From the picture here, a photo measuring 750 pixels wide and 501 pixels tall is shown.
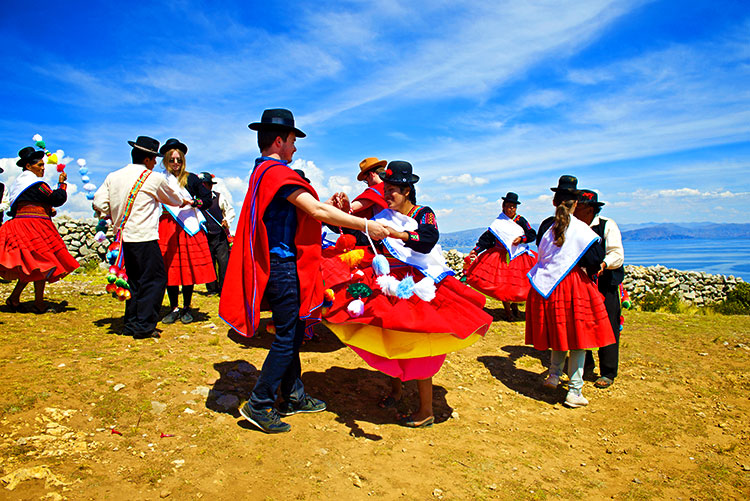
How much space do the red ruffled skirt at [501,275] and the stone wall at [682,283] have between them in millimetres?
5242

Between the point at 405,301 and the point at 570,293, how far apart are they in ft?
6.51

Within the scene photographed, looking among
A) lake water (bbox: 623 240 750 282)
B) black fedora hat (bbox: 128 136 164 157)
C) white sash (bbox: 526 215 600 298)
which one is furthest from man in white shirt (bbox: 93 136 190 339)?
lake water (bbox: 623 240 750 282)

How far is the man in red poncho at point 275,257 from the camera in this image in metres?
3.16

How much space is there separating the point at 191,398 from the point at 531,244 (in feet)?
21.1

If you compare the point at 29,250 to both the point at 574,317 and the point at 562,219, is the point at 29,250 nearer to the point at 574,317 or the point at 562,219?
the point at 562,219

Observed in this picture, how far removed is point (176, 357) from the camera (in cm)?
463

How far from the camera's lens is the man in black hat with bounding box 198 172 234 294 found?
8.50m

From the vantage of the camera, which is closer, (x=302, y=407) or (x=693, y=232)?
(x=302, y=407)

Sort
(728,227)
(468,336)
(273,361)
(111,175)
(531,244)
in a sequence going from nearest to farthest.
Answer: (273,361) → (468,336) → (111,175) → (531,244) → (728,227)

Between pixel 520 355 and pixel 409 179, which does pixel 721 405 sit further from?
pixel 409 179

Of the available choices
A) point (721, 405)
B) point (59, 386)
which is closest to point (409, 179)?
point (59, 386)

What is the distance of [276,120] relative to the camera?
10.7 ft

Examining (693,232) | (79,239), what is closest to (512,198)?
(79,239)

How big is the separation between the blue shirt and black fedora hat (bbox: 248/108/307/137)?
25 centimetres
